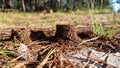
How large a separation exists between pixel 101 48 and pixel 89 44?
93 millimetres

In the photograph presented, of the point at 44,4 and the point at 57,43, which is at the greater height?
the point at 57,43

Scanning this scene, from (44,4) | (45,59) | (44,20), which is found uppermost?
(45,59)

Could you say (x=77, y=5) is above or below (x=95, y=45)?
below

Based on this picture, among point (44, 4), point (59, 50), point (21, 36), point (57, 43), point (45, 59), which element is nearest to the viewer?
point (45, 59)

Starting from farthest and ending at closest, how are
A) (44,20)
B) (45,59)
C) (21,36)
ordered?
(44,20)
(21,36)
(45,59)

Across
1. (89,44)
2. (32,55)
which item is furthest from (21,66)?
(89,44)

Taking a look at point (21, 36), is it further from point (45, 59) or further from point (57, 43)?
point (45, 59)

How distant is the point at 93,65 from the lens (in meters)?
1.66

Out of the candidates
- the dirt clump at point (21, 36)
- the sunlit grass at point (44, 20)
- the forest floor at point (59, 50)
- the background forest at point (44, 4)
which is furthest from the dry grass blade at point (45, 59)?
the background forest at point (44, 4)

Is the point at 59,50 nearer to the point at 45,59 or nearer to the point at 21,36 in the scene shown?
the point at 45,59

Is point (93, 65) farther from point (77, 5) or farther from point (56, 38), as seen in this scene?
point (77, 5)

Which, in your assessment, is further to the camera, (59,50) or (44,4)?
(44,4)

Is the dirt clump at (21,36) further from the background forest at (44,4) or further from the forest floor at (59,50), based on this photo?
the background forest at (44,4)

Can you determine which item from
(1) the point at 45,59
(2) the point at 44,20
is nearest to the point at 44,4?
(2) the point at 44,20
